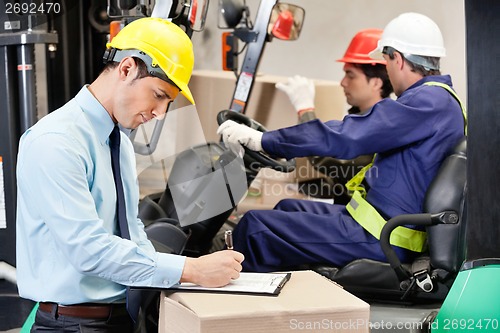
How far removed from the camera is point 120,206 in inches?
110

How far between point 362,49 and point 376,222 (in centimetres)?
188

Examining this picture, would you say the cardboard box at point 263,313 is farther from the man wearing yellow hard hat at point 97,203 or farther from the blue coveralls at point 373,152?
the blue coveralls at point 373,152

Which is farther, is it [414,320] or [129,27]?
[414,320]

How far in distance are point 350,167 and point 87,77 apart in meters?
2.11

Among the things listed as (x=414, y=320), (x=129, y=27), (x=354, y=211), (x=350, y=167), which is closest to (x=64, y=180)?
(x=129, y=27)

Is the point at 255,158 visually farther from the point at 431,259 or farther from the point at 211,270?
the point at 211,270

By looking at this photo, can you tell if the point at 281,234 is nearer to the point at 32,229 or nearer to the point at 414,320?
the point at 414,320

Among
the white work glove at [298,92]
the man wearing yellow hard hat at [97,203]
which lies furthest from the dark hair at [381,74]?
the man wearing yellow hard hat at [97,203]

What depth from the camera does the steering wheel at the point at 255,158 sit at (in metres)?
4.28

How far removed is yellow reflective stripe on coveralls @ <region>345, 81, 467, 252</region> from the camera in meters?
4.05

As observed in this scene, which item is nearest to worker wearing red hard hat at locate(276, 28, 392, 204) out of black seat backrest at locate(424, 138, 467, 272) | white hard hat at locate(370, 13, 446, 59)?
white hard hat at locate(370, 13, 446, 59)

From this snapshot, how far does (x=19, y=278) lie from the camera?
272cm

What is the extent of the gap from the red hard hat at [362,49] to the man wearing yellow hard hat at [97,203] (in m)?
2.89

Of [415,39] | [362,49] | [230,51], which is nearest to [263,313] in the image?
[415,39]
